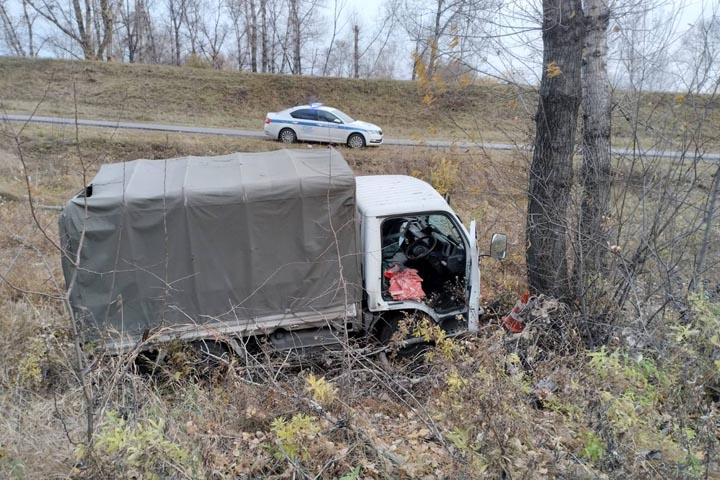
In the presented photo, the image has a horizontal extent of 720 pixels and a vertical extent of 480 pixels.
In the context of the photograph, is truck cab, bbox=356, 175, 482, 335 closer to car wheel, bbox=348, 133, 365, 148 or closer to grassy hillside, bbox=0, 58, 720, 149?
car wheel, bbox=348, 133, 365, 148

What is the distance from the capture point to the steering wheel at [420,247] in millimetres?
5746

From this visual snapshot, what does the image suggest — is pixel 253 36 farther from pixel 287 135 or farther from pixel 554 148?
pixel 554 148

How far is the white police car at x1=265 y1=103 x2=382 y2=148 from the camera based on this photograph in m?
18.1

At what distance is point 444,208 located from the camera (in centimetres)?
512

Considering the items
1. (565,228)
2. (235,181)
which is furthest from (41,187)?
(565,228)

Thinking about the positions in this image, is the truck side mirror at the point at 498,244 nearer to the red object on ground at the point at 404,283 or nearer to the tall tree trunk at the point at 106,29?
the red object on ground at the point at 404,283

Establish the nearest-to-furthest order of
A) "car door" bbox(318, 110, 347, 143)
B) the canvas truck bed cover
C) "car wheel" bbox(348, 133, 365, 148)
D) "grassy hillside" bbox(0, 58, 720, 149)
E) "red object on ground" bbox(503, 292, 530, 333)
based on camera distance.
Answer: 1. the canvas truck bed cover
2. "red object on ground" bbox(503, 292, 530, 333)
3. "car door" bbox(318, 110, 347, 143)
4. "car wheel" bbox(348, 133, 365, 148)
5. "grassy hillside" bbox(0, 58, 720, 149)

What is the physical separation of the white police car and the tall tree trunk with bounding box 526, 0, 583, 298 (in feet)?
40.9

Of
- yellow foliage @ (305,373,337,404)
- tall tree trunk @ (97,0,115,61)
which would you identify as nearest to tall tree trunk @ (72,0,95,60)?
tall tree trunk @ (97,0,115,61)

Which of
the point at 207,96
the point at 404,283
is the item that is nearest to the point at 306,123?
the point at 207,96

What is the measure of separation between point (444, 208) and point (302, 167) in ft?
5.27

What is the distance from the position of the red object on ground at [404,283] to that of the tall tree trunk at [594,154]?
5.72ft

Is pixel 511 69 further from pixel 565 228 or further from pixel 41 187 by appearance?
pixel 41 187

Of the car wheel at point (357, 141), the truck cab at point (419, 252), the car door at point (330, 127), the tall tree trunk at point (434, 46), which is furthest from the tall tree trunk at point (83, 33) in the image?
the truck cab at point (419, 252)
